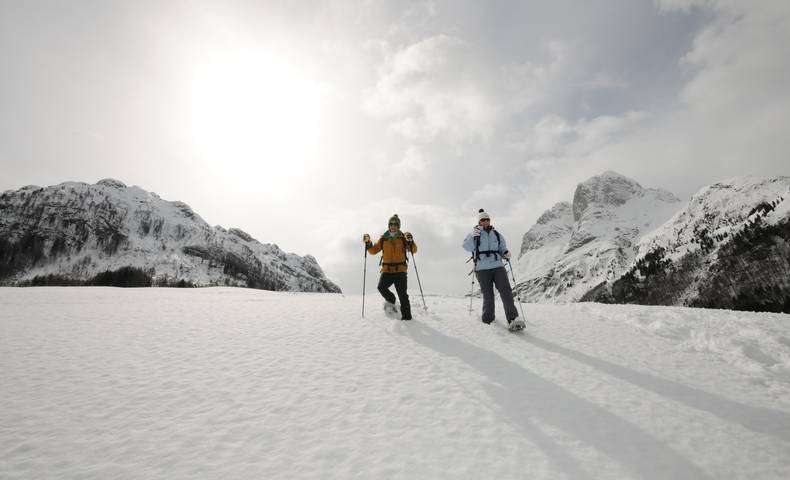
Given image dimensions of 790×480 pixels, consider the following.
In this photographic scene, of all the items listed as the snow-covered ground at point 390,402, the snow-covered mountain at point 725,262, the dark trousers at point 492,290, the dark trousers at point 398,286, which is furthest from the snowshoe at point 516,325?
the snow-covered mountain at point 725,262

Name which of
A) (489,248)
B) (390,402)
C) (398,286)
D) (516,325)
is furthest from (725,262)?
(390,402)

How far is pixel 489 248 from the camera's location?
912 centimetres

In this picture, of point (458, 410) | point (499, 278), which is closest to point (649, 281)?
point (499, 278)

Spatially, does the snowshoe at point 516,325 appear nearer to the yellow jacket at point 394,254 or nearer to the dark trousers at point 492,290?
the dark trousers at point 492,290

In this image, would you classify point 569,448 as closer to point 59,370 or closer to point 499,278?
point 499,278

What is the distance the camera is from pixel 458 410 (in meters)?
3.95

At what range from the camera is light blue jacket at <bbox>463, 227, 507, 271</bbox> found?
9070mm

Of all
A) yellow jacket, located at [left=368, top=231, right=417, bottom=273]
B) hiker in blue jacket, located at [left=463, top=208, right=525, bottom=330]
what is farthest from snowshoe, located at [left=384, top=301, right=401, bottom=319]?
hiker in blue jacket, located at [left=463, top=208, right=525, bottom=330]

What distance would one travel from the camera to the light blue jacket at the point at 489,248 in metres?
9.07

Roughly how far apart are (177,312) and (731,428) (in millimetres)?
11764

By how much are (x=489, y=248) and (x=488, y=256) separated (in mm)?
220

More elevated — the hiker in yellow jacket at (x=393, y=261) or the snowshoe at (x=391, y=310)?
the hiker in yellow jacket at (x=393, y=261)

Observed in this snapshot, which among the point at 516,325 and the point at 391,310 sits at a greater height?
the point at 391,310

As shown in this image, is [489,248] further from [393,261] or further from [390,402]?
[390,402]
